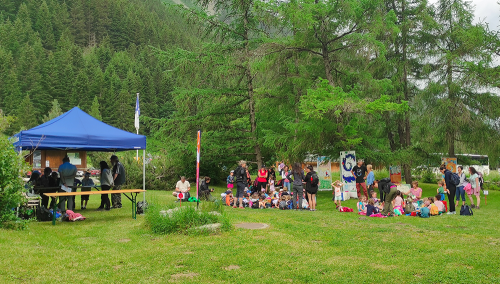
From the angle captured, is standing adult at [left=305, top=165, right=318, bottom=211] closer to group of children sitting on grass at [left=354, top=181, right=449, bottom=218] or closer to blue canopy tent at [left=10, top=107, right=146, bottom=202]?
group of children sitting on grass at [left=354, top=181, right=449, bottom=218]

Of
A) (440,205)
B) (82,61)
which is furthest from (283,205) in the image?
(82,61)

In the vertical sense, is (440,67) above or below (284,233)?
above

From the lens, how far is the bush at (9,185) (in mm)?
8492

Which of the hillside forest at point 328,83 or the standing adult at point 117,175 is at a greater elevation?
the hillside forest at point 328,83

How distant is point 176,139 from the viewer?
A: 21750 mm

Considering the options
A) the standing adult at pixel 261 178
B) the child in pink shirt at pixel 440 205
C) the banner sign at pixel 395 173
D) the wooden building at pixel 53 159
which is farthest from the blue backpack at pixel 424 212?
the wooden building at pixel 53 159

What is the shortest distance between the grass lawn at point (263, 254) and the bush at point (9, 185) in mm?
542

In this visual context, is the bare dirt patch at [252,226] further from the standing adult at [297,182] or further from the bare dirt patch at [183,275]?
the bare dirt patch at [183,275]

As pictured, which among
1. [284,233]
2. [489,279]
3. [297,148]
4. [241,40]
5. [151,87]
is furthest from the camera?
[151,87]

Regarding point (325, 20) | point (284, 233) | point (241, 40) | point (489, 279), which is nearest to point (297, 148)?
point (325, 20)

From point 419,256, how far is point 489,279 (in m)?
1.33

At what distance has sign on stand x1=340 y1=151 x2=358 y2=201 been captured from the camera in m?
16.9

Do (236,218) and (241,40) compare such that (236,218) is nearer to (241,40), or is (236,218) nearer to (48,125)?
(48,125)

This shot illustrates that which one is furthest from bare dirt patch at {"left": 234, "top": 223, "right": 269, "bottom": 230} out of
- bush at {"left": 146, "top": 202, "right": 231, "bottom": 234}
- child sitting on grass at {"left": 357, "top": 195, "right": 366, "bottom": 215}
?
child sitting on grass at {"left": 357, "top": 195, "right": 366, "bottom": 215}
